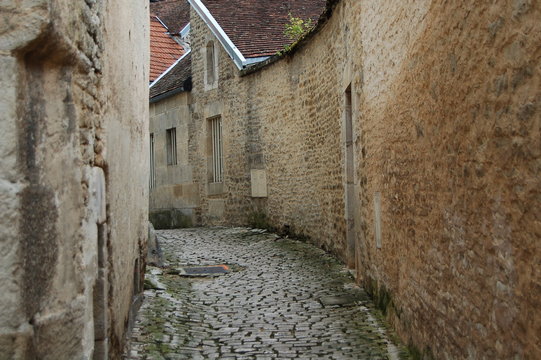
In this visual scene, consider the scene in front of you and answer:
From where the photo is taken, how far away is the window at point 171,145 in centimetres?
1670

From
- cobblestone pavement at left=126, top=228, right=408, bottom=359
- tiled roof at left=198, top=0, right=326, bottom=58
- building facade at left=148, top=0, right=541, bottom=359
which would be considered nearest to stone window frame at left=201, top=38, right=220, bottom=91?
tiled roof at left=198, top=0, right=326, bottom=58

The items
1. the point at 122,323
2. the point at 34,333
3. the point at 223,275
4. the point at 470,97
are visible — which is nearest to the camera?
the point at 34,333

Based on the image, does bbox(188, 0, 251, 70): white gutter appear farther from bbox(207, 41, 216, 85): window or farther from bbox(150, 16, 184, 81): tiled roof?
bbox(150, 16, 184, 81): tiled roof

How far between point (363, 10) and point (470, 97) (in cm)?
396

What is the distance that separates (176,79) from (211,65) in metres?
2.03

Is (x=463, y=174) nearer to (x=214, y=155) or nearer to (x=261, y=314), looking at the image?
(x=261, y=314)

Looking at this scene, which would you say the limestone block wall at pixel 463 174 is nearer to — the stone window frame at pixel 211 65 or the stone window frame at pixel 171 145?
the stone window frame at pixel 211 65

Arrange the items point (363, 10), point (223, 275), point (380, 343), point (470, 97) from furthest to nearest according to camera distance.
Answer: point (223, 275) → point (363, 10) → point (380, 343) → point (470, 97)

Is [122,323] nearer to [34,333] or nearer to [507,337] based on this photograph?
[34,333]

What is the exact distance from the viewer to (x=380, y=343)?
5191 mm

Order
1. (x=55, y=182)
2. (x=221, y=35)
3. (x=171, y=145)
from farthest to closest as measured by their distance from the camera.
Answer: (x=171, y=145)
(x=221, y=35)
(x=55, y=182)

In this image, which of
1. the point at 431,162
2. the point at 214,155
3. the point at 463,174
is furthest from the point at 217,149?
the point at 463,174

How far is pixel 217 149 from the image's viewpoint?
15.0 meters

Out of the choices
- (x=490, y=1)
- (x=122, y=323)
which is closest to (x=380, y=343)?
(x=122, y=323)
